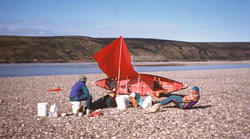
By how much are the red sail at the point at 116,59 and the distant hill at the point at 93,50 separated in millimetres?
71674

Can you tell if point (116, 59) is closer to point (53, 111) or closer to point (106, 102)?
point (106, 102)

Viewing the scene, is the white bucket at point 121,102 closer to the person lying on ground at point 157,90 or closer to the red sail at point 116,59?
the red sail at point 116,59

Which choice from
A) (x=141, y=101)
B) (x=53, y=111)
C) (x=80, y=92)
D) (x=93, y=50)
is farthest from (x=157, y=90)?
(x=93, y=50)

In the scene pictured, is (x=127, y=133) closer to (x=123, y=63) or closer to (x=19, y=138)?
(x=19, y=138)

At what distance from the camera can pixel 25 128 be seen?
7891 millimetres

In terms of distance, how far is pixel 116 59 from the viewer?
12875 mm

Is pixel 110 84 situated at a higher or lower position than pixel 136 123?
higher

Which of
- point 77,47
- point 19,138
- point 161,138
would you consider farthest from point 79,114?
point 77,47

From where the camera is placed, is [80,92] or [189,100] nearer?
[80,92]

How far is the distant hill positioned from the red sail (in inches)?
2822

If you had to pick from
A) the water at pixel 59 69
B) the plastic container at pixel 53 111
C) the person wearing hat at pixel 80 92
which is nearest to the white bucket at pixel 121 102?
the person wearing hat at pixel 80 92

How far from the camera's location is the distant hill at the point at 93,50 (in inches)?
3792

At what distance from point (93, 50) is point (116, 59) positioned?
103887mm

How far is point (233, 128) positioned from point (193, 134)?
1356 mm
